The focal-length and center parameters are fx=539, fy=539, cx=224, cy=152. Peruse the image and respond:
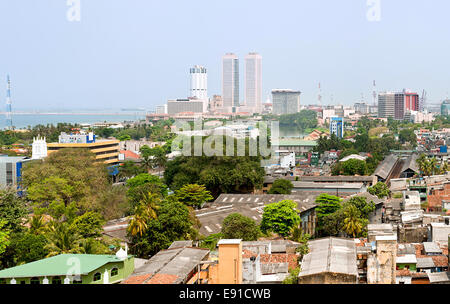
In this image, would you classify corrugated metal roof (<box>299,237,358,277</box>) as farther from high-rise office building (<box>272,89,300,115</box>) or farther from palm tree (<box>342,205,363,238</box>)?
high-rise office building (<box>272,89,300,115</box>)

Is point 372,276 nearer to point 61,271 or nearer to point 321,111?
point 61,271

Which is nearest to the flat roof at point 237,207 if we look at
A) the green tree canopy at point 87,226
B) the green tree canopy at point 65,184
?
the green tree canopy at point 87,226

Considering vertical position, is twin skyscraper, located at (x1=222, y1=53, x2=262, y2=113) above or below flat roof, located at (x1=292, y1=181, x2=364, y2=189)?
above

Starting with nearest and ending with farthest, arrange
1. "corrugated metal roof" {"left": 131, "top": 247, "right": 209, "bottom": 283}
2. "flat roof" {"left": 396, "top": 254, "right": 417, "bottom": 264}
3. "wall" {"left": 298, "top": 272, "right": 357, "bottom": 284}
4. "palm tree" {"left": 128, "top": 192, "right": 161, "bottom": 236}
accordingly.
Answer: "wall" {"left": 298, "top": 272, "right": 357, "bottom": 284}
"corrugated metal roof" {"left": 131, "top": 247, "right": 209, "bottom": 283}
"flat roof" {"left": 396, "top": 254, "right": 417, "bottom": 264}
"palm tree" {"left": 128, "top": 192, "right": 161, "bottom": 236}

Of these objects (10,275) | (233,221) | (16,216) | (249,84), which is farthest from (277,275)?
(249,84)

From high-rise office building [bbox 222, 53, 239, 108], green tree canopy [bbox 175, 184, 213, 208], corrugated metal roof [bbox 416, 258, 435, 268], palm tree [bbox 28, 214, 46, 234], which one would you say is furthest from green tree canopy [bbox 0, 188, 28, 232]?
high-rise office building [bbox 222, 53, 239, 108]

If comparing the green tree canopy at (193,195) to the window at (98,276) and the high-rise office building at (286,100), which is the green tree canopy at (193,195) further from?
the high-rise office building at (286,100)

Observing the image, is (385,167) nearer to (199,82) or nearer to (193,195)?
(193,195)
